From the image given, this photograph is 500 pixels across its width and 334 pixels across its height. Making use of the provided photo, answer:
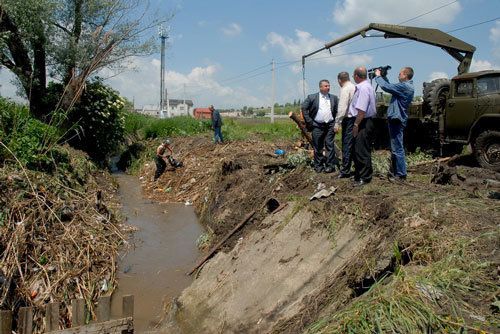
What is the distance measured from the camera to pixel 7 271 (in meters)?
4.80

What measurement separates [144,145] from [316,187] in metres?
13.6

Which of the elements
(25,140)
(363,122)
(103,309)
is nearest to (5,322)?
(103,309)

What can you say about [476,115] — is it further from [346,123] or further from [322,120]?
[346,123]

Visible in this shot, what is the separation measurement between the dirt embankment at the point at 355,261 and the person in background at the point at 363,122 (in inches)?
13.3

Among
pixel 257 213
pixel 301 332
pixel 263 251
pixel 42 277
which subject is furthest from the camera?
pixel 257 213

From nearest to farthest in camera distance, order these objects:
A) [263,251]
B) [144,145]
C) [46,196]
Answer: [263,251]
[46,196]
[144,145]

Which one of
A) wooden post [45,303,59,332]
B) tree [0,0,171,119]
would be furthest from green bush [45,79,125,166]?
wooden post [45,303,59,332]

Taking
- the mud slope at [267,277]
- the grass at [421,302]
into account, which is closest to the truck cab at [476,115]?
the mud slope at [267,277]

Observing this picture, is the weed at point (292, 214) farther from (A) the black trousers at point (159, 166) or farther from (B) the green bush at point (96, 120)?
(B) the green bush at point (96, 120)

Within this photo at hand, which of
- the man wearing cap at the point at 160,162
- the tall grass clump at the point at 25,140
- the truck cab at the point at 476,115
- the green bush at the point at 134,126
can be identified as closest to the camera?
the tall grass clump at the point at 25,140

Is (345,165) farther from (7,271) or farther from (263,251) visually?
(7,271)

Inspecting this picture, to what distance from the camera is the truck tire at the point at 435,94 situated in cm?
1031

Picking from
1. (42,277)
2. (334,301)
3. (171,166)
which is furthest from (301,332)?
(171,166)

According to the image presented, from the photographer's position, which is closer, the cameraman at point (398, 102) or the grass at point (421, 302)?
the grass at point (421, 302)
